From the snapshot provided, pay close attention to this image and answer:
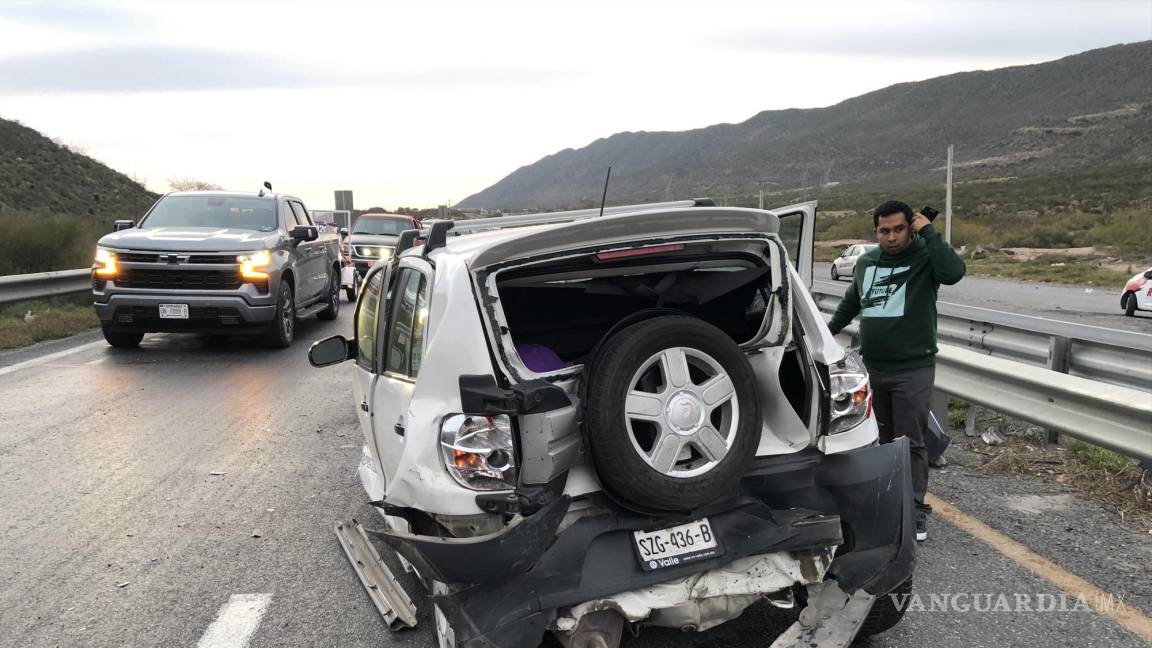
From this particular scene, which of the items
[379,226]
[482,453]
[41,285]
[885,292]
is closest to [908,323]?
[885,292]

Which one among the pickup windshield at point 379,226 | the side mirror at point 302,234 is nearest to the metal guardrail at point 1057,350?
the side mirror at point 302,234

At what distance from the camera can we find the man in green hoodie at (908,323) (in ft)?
15.6

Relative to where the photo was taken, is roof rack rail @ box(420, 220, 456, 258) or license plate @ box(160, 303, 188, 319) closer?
roof rack rail @ box(420, 220, 456, 258)

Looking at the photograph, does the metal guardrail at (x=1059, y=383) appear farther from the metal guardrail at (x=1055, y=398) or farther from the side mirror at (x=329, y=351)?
the side mirror at (x=329, y=351)

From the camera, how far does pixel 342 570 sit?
14.8 ft

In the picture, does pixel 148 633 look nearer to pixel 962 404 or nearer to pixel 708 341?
pixel 708 341

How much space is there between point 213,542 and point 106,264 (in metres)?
7.29

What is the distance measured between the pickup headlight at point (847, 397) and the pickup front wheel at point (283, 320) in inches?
363

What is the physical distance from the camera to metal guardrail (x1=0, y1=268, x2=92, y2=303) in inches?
533

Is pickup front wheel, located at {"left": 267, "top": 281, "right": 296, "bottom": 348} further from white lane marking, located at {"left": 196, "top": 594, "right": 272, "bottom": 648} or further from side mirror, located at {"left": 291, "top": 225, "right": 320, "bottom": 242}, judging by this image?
white lane marking, located at {"left": 196, "top": 594, "right": 272, "bottom": 648}

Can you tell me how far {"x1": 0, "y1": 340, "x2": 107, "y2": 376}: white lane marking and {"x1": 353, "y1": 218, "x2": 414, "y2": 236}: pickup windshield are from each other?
41.0 feet

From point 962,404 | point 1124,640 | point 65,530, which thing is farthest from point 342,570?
point 962,404

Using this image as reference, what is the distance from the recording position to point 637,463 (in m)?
3.05

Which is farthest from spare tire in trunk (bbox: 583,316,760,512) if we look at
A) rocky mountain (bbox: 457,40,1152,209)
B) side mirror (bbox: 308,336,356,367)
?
rocky mountain (bbox: 457,40,1152,209)
